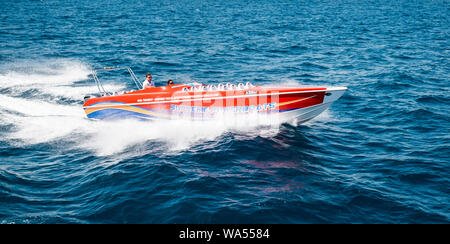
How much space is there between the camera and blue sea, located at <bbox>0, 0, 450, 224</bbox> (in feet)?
29.4

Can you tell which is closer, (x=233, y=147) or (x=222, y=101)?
(x=233, y=147)

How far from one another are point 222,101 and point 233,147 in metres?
2.16

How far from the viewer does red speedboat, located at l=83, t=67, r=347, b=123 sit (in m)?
13.4

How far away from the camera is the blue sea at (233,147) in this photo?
8.96m

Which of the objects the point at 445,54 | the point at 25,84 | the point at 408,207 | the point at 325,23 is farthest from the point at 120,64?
the point at 325,23

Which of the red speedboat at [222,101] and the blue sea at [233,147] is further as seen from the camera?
the red speedboat at [222,101]

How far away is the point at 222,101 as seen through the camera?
13781 millimetres

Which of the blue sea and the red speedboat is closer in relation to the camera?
the blue sea

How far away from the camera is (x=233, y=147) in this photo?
12.5 m

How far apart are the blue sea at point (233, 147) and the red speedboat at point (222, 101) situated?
0.57 metres

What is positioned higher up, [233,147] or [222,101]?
[222,101]

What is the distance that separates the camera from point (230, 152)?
12.1 metres

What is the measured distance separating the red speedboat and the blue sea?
22.6 inches

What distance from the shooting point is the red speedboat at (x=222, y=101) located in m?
13.4
